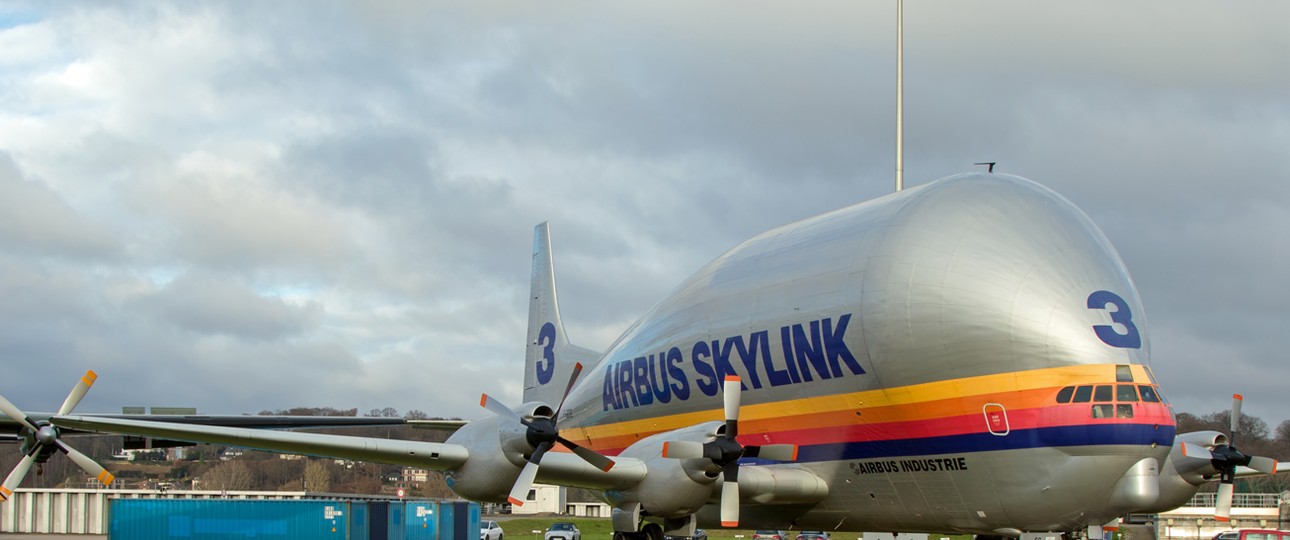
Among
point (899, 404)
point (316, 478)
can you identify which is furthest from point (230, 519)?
point (316, 478)

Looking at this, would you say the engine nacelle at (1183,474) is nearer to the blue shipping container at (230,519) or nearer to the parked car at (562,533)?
the blue shipping container at (230,519)

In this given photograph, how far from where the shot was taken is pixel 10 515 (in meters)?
71.2

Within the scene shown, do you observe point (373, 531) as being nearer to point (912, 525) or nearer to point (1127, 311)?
point (912, 525)

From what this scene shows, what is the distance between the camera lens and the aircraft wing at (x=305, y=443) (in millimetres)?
20297

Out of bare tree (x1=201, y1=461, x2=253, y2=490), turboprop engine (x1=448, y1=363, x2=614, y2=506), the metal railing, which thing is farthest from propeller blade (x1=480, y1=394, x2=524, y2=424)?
bare tree (x1=201, y1=461, x2=253, y2=490)

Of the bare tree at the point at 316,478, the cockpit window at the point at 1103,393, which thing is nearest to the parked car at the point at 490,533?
the bare tree at the point at 316,478

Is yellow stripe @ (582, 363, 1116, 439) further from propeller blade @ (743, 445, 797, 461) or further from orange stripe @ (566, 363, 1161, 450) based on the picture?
propeller blade @ (743, 445, 797, 461)

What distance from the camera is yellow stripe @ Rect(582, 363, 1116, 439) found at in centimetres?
1619

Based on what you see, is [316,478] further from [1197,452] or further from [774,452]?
[1197,452]

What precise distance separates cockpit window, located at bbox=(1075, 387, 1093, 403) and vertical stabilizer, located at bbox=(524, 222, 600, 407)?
15.5 m

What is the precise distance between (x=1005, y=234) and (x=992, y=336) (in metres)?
1.80

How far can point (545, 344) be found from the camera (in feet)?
104

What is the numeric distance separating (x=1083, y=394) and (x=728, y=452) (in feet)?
17.4

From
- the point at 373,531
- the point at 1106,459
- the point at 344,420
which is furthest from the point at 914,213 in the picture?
the point at 373,531
